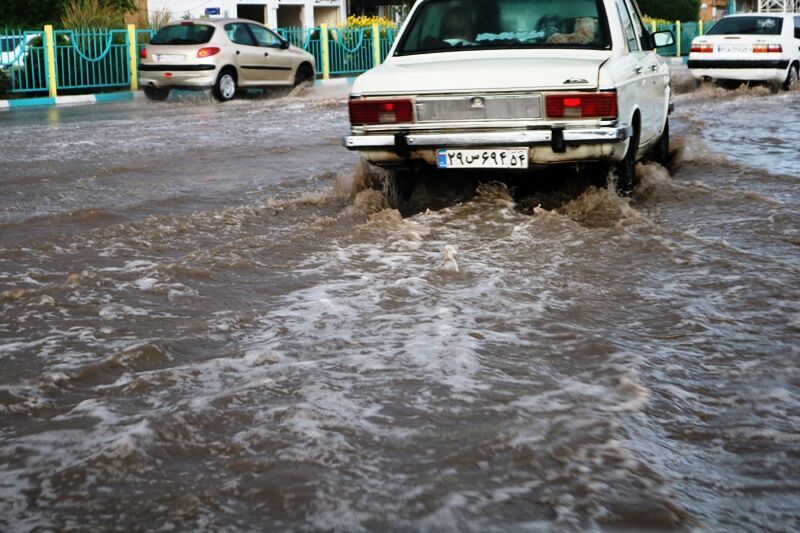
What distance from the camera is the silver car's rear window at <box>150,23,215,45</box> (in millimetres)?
22172

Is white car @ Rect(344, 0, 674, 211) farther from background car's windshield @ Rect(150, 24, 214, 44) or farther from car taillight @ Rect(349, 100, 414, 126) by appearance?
background car's windshield @ Rect(150, 24, 214, 44)

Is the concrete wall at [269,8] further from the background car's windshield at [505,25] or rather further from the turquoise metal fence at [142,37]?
the background car's windshield at [505,25]

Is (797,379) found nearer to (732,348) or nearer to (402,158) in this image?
(732,348)

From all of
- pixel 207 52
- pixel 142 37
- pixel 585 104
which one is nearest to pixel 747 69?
pixel 207 52

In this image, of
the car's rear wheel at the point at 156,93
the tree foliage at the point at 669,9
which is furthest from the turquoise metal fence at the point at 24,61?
the tree foliage at the point at 669,9

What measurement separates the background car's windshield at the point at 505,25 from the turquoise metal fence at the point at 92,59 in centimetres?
1723

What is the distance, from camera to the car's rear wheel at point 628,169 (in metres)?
8.07

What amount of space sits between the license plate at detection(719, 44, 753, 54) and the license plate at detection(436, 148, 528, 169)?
15829mm

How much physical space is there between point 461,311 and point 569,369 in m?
1.03

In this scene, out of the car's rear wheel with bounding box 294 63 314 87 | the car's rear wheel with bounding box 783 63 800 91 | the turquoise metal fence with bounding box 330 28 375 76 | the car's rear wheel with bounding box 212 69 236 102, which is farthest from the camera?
the turquoise metal fence with bounding box 330 28 375 76

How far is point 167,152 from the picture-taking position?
42.8ft

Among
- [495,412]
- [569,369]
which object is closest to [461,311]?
[569,369]

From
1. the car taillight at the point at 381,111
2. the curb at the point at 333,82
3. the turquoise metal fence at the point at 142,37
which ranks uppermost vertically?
the turquoise metal fence at the point at 142,37

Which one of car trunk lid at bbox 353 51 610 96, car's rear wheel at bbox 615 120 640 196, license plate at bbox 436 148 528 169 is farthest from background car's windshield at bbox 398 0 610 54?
license plate at bbox 436 148 528 169
